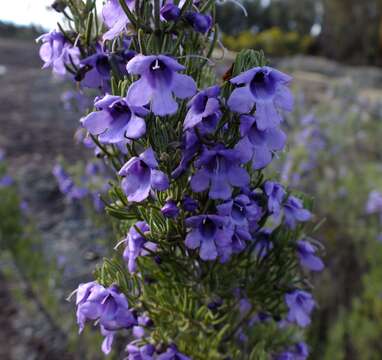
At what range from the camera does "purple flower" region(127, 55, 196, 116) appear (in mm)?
1103

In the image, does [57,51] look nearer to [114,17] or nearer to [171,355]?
[114,17]

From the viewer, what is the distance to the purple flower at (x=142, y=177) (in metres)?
1.17

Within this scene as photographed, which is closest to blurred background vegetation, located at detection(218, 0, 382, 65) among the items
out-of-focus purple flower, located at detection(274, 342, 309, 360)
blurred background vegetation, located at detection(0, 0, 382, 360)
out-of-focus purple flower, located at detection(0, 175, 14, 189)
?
blurred background vegetation, located at detection(0, 0, 382, 360)

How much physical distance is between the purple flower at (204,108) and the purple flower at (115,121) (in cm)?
10

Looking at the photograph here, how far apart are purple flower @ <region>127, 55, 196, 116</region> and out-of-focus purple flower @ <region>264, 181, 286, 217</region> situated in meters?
0.40

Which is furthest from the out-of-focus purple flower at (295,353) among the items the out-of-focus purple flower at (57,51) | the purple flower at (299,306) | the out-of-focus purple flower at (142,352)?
the out-of-focus purple flower at (57,51)

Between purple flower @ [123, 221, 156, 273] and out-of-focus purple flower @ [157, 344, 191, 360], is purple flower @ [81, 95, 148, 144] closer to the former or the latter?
purple flower @ [123, 221, 156, 273]

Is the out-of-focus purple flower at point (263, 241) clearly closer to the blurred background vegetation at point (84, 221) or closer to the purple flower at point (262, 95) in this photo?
the blurred background vegetation at point (84, 221)

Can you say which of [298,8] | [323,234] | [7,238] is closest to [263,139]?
[7,238]

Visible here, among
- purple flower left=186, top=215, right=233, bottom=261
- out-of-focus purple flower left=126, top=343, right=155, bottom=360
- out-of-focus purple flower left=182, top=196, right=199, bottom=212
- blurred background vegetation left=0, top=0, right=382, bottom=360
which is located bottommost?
blurred background vegetation left=0, top=0, right=382, bottom=360

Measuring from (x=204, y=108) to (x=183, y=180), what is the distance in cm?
22

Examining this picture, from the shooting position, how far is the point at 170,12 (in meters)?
1.21

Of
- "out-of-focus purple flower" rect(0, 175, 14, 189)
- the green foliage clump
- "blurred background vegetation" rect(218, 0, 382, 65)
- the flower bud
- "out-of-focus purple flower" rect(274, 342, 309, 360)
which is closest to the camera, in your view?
the flower bud

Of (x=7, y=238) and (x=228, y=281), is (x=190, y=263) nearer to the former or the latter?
(x=228, y=281)
